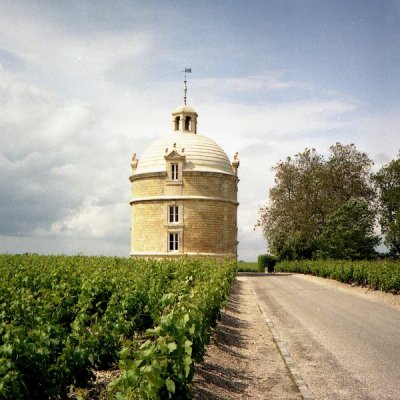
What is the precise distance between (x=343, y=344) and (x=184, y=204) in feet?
104

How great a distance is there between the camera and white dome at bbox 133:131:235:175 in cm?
4494

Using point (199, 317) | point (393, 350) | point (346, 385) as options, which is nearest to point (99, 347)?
point (199, 317)

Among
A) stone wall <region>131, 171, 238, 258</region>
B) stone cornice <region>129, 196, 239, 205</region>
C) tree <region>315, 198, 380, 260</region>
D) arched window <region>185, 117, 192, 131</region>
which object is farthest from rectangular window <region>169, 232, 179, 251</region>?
tree <region>315, 198, 380, 260</region>

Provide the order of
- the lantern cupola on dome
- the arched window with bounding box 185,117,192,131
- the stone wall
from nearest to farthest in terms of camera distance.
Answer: the stone wall
the lantern cupola on dome
the arched window with bounding box 185,117,192,131

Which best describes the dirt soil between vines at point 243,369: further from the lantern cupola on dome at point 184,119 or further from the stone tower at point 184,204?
the lantern cupola on dome at point 184,119

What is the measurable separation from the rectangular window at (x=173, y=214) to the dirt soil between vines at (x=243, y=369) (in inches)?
1110

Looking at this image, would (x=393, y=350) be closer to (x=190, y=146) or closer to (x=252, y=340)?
(x=252, y=340)

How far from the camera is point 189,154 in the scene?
4519cm

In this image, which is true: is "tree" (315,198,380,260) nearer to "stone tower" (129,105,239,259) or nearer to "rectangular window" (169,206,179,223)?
"stone tower" (129,105,239,259)

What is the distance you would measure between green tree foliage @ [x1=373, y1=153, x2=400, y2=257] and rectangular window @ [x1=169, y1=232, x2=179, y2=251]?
73.2 ft

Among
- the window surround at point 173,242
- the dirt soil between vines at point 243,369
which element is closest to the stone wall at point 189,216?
the window surround at point 173,242

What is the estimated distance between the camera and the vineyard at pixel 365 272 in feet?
83.0

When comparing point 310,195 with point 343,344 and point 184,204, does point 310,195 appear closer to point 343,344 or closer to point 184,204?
point 184,204

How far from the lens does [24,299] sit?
9.55 m
